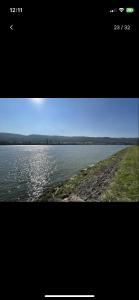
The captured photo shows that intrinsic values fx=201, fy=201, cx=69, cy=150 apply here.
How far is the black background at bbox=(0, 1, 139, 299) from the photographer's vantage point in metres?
1.52
